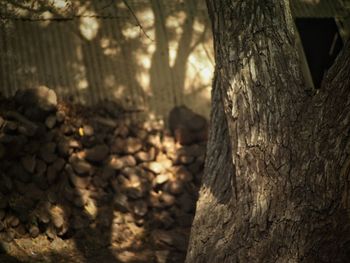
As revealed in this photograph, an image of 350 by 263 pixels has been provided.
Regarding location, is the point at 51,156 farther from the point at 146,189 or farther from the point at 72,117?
the point at 146,189

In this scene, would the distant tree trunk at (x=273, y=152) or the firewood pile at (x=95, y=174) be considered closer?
the distant tree trunk at (x=273, y=152)

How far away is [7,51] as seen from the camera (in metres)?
5.84

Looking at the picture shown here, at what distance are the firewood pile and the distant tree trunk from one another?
1860mm

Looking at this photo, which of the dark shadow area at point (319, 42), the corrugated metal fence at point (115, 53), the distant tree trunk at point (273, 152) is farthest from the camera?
the dark shadow area at point (319, 42)

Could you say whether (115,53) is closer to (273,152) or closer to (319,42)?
(273,152)

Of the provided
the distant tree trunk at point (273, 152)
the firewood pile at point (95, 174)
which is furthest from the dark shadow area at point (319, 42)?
the distant tree trunk at point (273, 152)

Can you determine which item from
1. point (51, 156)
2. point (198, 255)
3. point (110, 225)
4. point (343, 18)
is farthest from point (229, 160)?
point (343, 18)

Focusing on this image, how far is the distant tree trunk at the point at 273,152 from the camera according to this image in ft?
9.67

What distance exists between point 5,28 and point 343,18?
6113 millimetres

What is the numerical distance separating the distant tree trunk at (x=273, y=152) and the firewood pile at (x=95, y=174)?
6.10 ft

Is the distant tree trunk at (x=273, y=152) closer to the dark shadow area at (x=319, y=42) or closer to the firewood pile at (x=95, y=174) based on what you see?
the firewood pile at (x=95, y=174)

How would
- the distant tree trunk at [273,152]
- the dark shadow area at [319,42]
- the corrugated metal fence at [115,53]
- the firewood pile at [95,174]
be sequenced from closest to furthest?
the distant tree trunk at [273,152] → the firewood pile at [95,174] → the corrugated metal fence at [115,53] → the dark shadow area at [319,42]

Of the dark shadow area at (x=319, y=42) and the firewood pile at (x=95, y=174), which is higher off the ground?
the dark shadow area at (x=319, y=42)

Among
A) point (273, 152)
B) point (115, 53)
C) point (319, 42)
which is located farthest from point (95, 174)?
point (319, 42)
